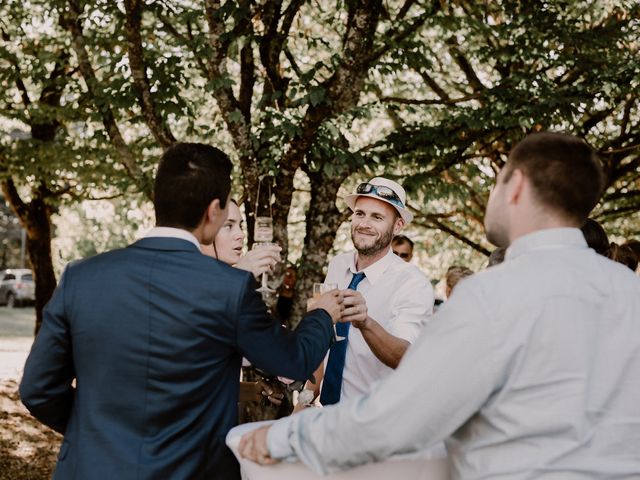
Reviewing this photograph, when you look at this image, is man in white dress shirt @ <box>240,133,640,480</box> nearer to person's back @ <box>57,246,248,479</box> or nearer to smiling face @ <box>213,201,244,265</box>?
person's back @ <box>57,246,248,479</box>

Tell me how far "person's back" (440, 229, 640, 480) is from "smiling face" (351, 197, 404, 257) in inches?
89.5

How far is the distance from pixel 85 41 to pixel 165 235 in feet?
22.7

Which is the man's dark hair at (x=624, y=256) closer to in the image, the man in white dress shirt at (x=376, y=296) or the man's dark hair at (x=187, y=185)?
the man in white dress shirt at (x=376, y=296)

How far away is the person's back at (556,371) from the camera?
2.02 m

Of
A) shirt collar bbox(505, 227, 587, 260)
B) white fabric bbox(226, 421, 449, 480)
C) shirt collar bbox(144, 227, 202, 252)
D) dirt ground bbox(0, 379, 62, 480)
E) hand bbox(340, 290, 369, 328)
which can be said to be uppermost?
shirt collar bbox(505, 227, 587, 260)

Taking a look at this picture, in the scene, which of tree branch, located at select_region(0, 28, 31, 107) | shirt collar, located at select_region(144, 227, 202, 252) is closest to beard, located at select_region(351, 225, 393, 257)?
shirt collar, located at select_region(144, 227, 202, 252)

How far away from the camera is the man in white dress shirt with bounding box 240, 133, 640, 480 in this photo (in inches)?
79.6

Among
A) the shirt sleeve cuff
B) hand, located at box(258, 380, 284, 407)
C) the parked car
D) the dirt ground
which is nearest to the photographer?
the shirt sleeve cuff

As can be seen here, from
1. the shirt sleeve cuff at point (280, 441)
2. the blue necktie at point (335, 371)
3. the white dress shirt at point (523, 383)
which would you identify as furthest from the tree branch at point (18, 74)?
the white dress shirt at point (523, 383)

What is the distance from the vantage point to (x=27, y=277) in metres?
39.5

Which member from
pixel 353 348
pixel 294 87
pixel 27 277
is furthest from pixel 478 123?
pixel 27 277

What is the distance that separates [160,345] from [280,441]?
534mm

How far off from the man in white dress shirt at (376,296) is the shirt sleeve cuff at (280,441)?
4.87 feet

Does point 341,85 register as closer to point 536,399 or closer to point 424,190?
point 424,190
